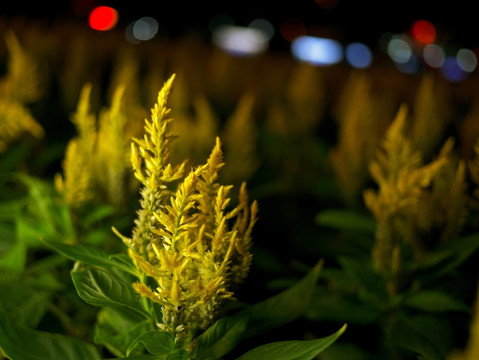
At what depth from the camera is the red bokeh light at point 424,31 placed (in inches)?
837

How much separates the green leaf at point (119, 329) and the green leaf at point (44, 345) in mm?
56

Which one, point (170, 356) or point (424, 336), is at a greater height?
point (170, 356)

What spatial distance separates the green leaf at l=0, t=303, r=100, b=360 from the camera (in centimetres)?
117

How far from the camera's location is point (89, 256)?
3.73 feet

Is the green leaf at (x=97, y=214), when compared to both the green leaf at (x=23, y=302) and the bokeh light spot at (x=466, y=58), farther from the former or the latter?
the bokeh light spot at (x=466, y=58)

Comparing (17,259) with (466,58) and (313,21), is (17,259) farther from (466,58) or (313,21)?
(466,58)

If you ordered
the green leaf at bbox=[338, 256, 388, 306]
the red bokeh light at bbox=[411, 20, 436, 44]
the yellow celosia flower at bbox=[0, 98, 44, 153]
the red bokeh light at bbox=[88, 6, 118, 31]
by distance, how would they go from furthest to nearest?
the red bokeh light at bbox=[411, 20, 436, 44] → the red bokeh light at bbox=[88, 6, 118, 31] → the yellow celosia flower at bbox=[0, 98, 44, 153] → the green leaf at bbox=[338, 256, 388, 306]

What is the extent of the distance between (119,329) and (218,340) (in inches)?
11.3

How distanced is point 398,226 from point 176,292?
2.90 feet

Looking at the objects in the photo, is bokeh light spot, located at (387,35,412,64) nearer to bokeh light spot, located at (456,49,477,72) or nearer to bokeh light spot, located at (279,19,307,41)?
bokeh light spot, located at (456,49,477,72)

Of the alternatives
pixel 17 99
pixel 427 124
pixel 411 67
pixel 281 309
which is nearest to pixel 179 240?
pixel 281 309

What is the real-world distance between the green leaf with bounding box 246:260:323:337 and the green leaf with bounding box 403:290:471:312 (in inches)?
14.6

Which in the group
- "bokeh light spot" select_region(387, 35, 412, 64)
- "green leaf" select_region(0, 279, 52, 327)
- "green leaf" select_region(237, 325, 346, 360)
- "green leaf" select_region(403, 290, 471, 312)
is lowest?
"green leaf" select_region(0, 279, 52, 327)

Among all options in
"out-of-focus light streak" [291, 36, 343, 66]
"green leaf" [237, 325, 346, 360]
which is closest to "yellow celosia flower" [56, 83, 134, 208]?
"green leaf" [237, 325, 346, 360]
